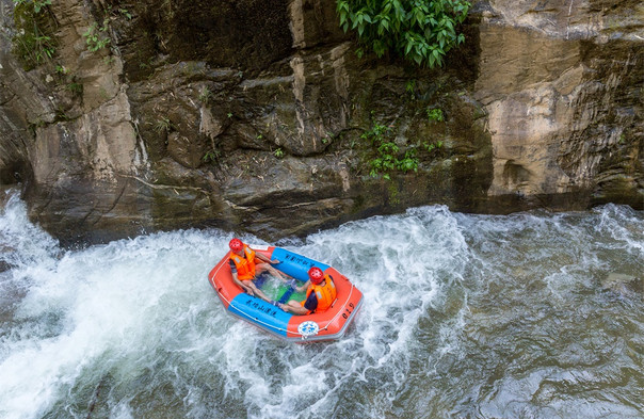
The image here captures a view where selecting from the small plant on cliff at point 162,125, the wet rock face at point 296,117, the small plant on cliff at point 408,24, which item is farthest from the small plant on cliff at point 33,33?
the small plant on cliff at point 408,24

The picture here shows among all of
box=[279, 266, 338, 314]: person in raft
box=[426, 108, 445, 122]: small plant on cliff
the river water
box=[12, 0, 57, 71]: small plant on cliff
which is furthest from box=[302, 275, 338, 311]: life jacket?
box=[12, 0, 57, 71]: small plant on cliff

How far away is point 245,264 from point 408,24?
3.71 metres

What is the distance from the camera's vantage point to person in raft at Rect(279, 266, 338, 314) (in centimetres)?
481

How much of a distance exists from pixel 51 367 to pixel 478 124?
6.36 meters

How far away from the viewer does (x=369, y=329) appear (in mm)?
4934

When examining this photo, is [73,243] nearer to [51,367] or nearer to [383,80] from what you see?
[51,367]

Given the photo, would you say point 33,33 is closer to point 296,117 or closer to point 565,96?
point 296,117

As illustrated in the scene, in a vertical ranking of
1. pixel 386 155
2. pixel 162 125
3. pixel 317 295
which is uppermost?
pixel 162 125

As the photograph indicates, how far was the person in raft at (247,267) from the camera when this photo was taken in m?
5.28

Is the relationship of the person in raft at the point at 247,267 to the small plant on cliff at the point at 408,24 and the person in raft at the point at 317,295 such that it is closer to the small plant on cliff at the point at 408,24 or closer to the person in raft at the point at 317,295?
the person in raft at the point at 317,295

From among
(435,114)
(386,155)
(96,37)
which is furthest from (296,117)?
(96,37)

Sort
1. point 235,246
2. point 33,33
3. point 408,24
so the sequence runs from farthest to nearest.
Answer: point 235,246
point 33,33
point 408,24

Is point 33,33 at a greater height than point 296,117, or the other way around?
point 33,33

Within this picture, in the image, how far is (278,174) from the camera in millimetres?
6133
